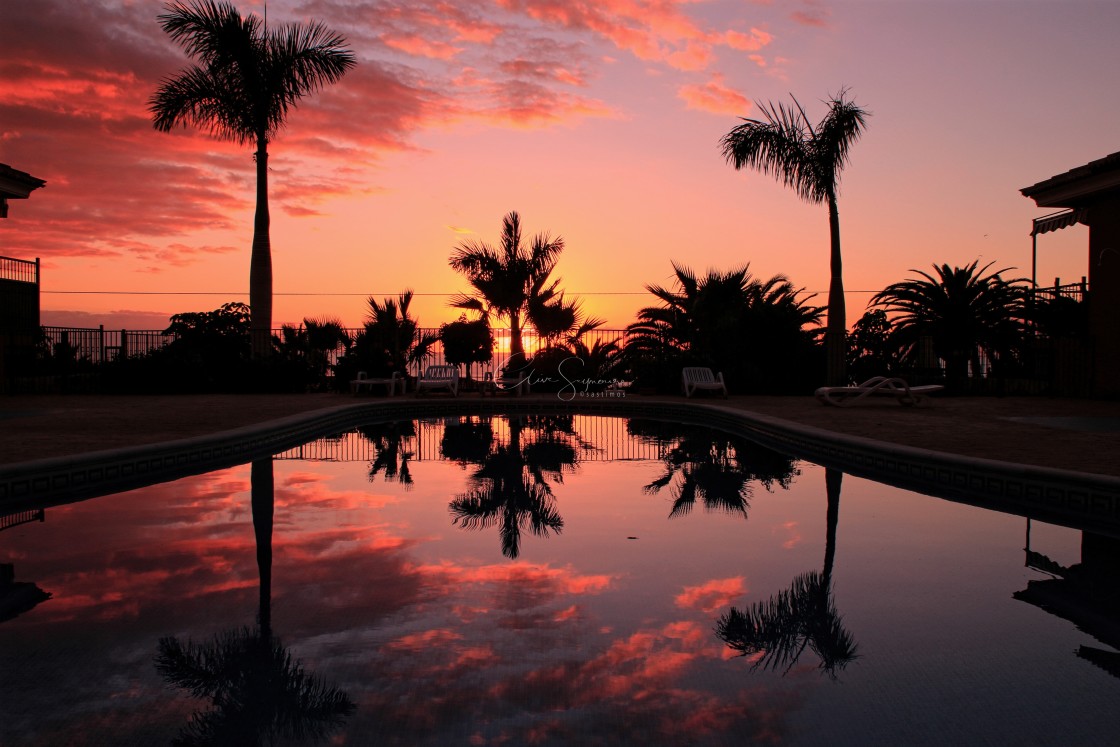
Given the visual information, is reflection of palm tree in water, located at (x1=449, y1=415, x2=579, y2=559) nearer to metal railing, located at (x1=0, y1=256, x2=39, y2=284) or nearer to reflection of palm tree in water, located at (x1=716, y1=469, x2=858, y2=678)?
reflection of palm tree in water, located at (x1=716, y1=469, x2=858, y2=678)

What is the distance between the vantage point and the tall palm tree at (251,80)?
17031mm

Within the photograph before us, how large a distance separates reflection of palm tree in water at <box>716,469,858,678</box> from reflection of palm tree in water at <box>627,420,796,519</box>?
2.04 meters

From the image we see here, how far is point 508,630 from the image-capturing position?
323 centimetres

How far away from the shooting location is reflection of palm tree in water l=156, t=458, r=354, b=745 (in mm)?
2359

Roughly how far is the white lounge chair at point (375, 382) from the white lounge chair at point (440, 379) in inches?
22.0

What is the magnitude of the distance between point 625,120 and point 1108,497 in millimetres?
13896

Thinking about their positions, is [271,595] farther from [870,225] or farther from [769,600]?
[870,225]

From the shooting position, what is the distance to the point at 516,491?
22.3ft

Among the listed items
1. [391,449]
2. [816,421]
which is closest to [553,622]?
[391,449]

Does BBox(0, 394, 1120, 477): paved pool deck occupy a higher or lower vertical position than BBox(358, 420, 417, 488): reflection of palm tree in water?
higher

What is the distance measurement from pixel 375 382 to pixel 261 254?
434 centimetres

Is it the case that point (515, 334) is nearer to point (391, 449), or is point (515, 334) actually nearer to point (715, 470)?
point (391, 449)

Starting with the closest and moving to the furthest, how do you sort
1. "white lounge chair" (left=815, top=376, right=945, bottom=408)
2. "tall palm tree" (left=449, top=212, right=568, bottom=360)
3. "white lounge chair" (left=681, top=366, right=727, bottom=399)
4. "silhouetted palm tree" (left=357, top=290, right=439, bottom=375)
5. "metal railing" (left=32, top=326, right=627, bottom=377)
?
"white lounge chair" (left=815, top=376, right=945, bottom=408), "white lounge chair" (left=681, top=366, right=727, bottom=399), "silhouetted palm tree" (left=357, top=290, right=439, bottom=375), "metal railing" (left=32, top=326, right=627, bottom=377), "tall palm tree" (left=449, top=212, right=568, bottom=360)

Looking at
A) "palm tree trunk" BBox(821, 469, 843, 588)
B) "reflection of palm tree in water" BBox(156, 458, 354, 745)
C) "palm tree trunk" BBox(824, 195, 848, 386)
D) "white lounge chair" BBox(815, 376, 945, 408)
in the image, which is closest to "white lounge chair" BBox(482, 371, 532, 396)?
"white lounge chair" BBox(815, 376, 945, 408)
